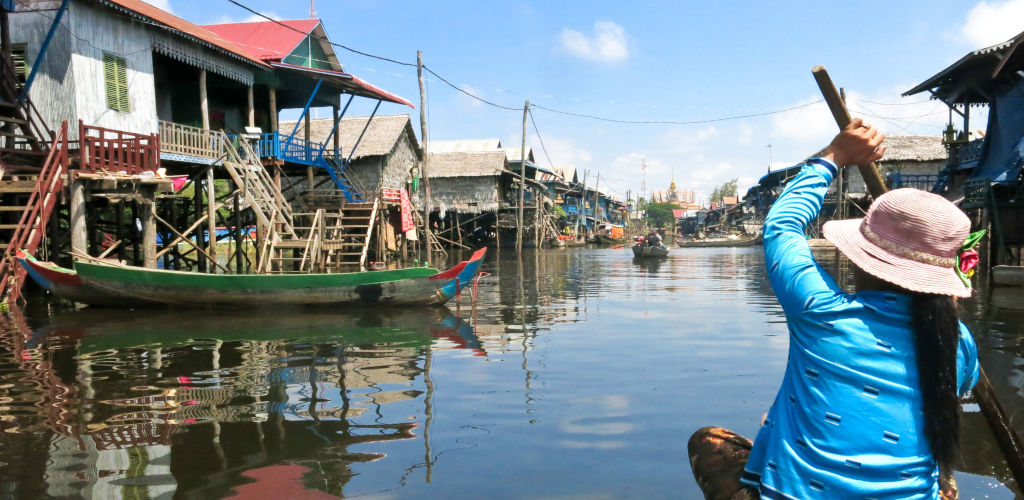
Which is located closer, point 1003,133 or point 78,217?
point 78,217

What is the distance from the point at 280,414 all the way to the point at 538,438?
1.99m

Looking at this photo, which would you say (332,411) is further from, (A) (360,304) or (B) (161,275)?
(B) (161,275)

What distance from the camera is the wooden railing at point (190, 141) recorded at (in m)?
14.8

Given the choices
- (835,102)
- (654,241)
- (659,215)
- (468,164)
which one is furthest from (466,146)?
(659,215)

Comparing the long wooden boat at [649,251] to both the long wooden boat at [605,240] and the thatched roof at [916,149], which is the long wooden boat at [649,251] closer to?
the thatched roof at [916,149]

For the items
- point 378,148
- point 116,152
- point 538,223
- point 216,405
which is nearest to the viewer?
point 216,405

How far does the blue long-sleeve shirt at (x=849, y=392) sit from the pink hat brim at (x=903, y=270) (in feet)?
0.21

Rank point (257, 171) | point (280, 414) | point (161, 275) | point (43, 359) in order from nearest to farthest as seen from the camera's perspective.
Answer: point (280, 414) → point (43, 359) → point (161, 275) → point (257, 171)

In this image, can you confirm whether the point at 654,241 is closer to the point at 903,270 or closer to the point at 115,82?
the point at 115,82

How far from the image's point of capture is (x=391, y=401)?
5.62 metres

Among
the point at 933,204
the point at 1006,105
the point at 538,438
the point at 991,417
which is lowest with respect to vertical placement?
the point at 538,438

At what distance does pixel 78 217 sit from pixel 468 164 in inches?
994

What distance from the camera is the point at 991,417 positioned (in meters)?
2.52

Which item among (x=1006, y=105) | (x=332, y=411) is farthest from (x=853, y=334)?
(x=1006, y=105)
